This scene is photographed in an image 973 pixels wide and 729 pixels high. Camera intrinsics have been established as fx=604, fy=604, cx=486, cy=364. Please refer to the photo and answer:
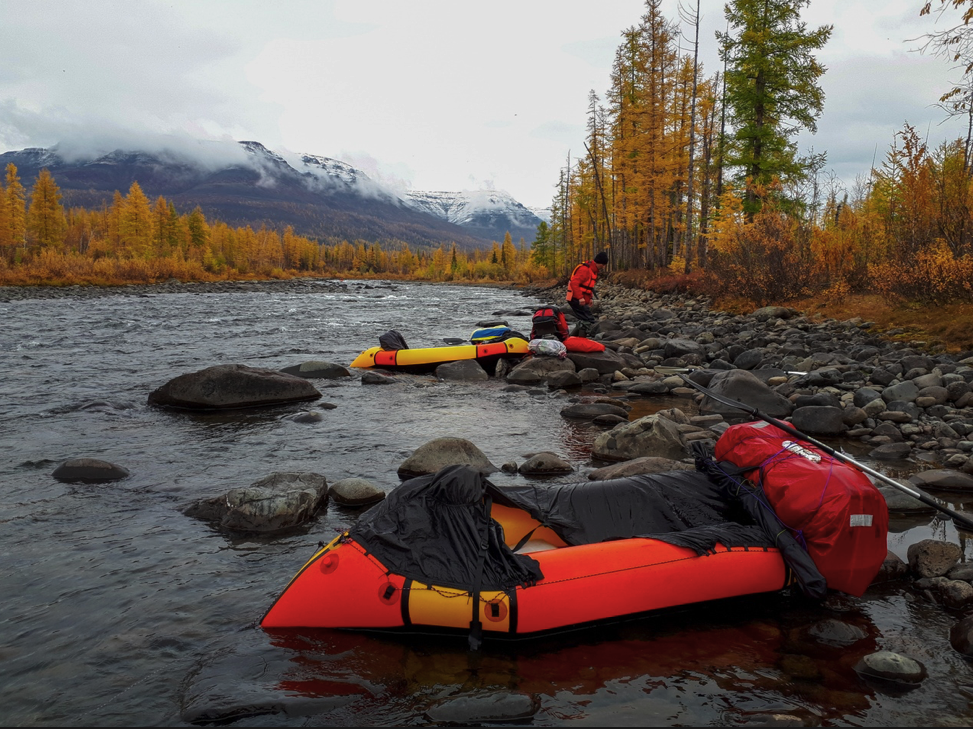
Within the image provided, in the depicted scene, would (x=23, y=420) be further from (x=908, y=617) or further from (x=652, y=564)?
(x=908, y=617)

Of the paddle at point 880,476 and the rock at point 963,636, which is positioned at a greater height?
the paddle at point 880,476

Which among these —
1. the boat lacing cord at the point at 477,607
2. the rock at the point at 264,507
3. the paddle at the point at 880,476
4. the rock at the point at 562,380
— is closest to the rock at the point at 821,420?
the paddle at the point at 880,476

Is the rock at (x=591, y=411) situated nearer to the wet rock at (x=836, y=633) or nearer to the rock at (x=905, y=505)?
the rock at (x=905, y=505)

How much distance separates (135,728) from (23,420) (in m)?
7.46

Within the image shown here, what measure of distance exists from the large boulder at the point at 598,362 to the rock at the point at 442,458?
6.05 metres

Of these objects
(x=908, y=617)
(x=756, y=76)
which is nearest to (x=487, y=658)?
(x=908, y=617)

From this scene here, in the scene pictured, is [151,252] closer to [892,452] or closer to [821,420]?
[821,420]

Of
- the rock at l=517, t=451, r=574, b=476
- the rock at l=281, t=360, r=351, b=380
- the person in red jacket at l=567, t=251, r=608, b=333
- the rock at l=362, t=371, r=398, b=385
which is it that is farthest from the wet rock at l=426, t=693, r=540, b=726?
the person in red jacket at l=567, t=251, r=608, b=333

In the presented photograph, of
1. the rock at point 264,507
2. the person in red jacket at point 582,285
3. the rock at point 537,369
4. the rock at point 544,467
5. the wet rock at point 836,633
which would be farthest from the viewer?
the person in red jacket at point 582,285

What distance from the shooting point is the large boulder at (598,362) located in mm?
12578

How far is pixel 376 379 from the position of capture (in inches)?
462

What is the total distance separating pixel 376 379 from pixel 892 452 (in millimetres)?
8348

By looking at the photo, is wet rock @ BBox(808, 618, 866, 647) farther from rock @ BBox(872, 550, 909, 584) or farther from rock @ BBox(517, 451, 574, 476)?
rock @ BBox(517, 451, 574, 476)

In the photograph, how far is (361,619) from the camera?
12.4ft
